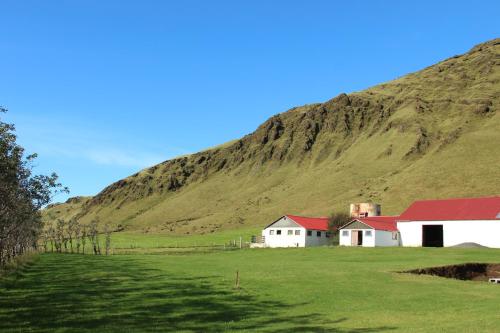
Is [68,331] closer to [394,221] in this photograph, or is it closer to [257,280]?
[257,280]

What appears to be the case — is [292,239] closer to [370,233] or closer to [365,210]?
[370,233]

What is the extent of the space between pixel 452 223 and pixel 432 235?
6.84 m

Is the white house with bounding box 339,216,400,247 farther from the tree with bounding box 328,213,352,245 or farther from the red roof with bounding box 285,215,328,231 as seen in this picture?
the tree with bounding box 328,213,352,245

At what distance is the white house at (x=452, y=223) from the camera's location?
72.3m

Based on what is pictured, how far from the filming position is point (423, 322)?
2150cm

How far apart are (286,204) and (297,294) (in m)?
144

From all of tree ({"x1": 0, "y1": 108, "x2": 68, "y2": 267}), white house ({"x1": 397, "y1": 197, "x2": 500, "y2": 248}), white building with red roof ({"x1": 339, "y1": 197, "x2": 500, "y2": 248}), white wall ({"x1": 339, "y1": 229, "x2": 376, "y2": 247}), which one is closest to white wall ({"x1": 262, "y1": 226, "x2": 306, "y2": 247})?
white building with red roof ({"x1": 339, "y1": 197, "x2": 500, "y2": 248})

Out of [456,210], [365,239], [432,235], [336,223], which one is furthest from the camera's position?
[336,223]

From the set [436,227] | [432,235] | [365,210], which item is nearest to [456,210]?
[436,227]

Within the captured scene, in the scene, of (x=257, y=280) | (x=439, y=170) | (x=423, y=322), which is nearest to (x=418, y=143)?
(x=439, y=170)

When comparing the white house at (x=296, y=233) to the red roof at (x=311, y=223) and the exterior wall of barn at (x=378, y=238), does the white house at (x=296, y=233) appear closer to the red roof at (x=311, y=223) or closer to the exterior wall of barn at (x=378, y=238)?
the red roof at (x=311, y=223)

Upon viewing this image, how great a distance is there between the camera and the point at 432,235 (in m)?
82.8

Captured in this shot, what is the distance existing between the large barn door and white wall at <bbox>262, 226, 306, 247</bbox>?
23129 mm

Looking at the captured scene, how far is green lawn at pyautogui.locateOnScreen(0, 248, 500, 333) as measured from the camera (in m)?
21.2
